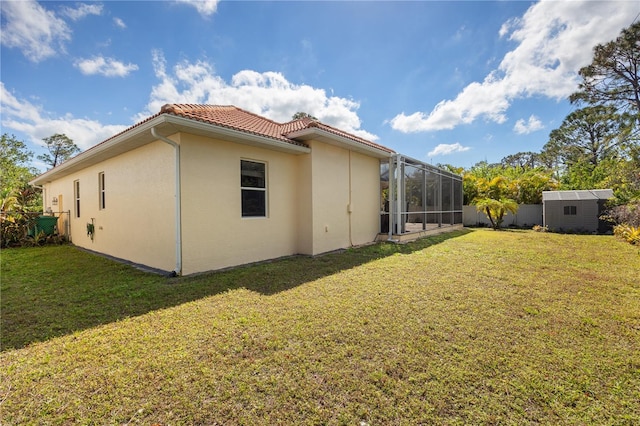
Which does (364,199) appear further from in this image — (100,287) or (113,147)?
(100,287)

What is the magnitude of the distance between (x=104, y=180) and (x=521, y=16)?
51.3 ft

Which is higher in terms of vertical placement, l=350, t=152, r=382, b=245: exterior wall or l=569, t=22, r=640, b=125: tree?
l=569, t=22, r=640, b=125: tree

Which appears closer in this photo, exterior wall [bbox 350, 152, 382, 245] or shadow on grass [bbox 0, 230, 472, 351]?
shadow on grass [bbox 0, 230, 472, 351]

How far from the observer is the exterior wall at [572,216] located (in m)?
15.1

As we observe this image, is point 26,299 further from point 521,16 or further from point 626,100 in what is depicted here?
point 626,100

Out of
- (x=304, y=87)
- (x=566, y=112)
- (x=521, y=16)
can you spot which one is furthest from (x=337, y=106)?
(x=566, y=112)

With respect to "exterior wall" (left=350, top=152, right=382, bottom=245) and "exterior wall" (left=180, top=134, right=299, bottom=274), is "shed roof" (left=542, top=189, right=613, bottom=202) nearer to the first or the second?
"exterior wall" (left=350, top=152, right=382, bottom=245)

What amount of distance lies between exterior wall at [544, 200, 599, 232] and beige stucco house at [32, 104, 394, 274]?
1204 cm

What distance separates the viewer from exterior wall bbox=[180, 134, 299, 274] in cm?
631

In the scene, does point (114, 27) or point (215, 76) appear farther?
point (215, 76)

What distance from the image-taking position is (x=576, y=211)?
15.5 meters

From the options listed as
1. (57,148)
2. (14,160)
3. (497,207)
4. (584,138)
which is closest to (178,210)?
(497,207)

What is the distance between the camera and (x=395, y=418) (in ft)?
6.80

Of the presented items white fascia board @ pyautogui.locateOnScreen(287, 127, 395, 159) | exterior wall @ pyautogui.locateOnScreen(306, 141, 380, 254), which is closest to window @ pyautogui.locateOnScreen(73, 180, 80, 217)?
white fascia board @ pyautogui.locateOnScreen(287, 127, 395, 159)
